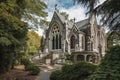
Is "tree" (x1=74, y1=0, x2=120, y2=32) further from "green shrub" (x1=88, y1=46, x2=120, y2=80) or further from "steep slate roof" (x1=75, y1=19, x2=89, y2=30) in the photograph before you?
"steep slate roof" (x1=75, y1=19, x2=89, y2=30)

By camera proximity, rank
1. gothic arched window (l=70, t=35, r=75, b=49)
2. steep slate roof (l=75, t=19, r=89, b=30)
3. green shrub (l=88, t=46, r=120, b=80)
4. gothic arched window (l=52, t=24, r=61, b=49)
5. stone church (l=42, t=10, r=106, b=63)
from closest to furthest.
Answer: green shrub (l=88, t=46, r=120, b=80), stone church (l=42, t=10, r=106, b=63), gothic arched window (l=70, t=35, r=75, b=49), steep slate roof (l=75, t=19, r=89, b=30), gothic arched window (l=52, t=24, r=61, b=49)

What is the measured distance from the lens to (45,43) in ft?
155

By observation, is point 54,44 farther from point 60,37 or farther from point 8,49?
point 8,49

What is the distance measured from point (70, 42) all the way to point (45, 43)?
263 inches

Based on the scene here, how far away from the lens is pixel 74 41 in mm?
42531

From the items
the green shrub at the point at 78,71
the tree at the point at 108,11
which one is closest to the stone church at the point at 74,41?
the green shrub at the point at 78,71

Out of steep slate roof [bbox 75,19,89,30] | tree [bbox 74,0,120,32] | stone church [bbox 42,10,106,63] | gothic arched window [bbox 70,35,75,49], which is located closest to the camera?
tree [bbox 74,0,120,32]

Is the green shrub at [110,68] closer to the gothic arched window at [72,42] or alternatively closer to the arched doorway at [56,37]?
the gothic arched window at [72,42]

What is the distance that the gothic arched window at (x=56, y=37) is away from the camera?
4503 cm

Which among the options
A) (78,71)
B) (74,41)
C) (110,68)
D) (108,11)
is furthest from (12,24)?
(74,41)

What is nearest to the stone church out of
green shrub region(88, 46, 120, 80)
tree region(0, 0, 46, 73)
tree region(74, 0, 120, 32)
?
tree region(0, 0, 46, 73)

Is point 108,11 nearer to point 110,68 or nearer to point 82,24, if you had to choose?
point 110,68

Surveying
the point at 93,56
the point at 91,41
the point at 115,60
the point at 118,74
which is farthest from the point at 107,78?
the point at 91,41

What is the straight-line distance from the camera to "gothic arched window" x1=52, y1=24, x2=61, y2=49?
45.0 metres
